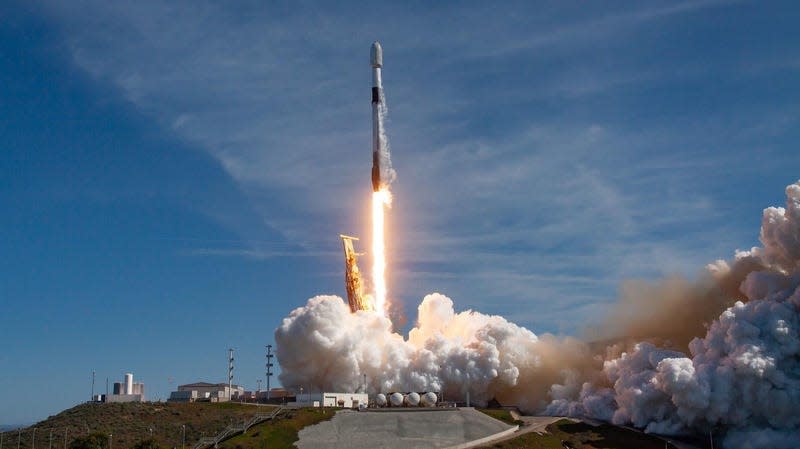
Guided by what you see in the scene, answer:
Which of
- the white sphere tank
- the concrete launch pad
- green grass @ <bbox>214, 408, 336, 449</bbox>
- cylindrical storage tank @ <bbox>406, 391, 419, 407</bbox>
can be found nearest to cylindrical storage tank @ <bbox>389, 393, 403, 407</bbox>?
cylindrical storage tank @ <bbox>406, 391, 419, 407</bbox>

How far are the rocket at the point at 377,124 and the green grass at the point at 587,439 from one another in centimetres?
3694

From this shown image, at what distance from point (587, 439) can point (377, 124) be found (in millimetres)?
46625

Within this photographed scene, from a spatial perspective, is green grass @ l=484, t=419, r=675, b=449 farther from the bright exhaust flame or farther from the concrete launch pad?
the bright exhaust flame

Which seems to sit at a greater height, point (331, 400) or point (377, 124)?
point (377, 124)

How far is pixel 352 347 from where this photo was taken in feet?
375

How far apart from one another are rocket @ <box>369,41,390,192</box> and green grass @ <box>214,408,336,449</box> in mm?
29979

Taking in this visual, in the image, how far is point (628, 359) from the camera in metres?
99.2

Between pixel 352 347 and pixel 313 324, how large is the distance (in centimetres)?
637

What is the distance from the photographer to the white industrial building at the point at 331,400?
109125 millimetres

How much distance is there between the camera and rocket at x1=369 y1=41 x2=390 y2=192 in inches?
4134

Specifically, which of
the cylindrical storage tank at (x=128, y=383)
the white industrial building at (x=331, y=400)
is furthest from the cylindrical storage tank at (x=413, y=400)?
the cylindrical storage tank at (x=128, y=383)

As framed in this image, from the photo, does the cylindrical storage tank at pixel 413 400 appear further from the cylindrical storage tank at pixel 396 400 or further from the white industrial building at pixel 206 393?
the white industrial building at pixel 206 393

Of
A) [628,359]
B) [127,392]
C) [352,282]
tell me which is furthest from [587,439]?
[127,392]

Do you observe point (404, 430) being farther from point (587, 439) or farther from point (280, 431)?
point (587, 439)
